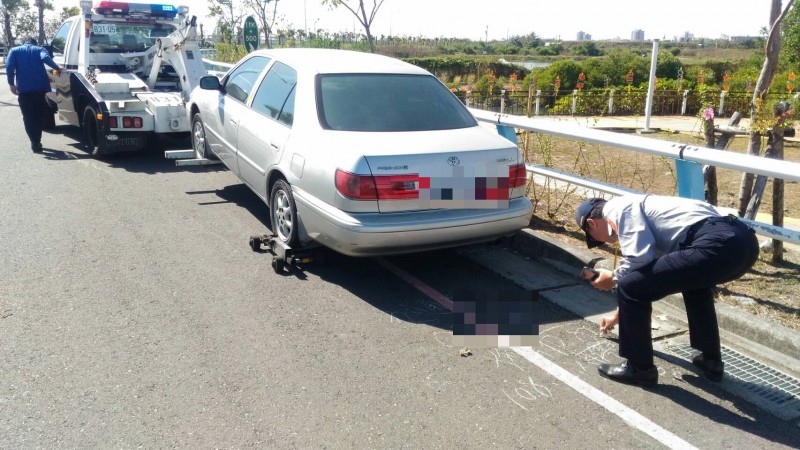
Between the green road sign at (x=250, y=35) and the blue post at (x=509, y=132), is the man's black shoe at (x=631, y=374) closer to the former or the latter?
the blue post at (x=509, y=132)

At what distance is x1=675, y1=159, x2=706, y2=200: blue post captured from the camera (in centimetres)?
497

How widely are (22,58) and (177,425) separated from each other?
8.95 meters

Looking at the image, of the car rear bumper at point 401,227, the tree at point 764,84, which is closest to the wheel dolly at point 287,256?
the car rear bumper at point 401,227

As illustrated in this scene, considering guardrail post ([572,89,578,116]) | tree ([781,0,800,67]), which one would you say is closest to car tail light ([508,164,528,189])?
guardrail post ([572,89,578,116])

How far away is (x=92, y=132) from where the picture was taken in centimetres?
1005

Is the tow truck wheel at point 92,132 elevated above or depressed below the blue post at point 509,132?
below

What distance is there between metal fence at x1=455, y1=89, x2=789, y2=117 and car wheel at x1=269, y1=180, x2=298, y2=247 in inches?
513

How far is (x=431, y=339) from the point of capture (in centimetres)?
454

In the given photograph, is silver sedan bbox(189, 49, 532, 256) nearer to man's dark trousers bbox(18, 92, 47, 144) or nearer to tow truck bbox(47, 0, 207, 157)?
tow truck bbox(47, 0, 207, 157)

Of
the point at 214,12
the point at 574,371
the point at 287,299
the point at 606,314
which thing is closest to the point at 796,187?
the point at 606,314

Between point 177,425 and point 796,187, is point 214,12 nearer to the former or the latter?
point 796,187

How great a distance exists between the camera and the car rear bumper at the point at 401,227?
495 centimetres

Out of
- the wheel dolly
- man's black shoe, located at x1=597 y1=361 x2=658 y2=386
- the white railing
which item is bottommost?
man's black shoe, located at x1=597 y1=361 x2=658 y2=386

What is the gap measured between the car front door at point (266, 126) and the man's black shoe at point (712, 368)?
3.61 meters
